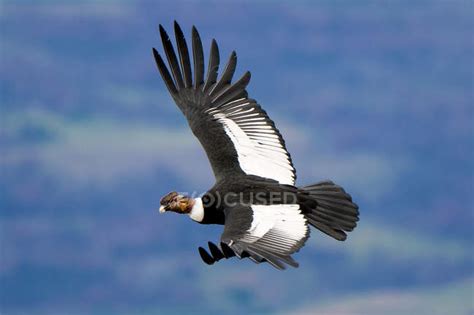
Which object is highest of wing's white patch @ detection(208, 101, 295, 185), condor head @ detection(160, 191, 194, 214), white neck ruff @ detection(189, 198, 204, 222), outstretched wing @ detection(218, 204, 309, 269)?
wing's white patch @ detection(208, 101, 295, 185)

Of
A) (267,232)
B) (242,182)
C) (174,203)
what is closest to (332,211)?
(242,182)

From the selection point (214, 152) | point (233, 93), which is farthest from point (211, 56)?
point (214, 152)

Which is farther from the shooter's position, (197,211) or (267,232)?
(197,211)

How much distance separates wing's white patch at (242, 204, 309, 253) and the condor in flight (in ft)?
0.04

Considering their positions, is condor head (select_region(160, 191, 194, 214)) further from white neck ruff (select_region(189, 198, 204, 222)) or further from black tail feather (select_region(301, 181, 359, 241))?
black tail feather (select_region(301, 181, 359, 241))

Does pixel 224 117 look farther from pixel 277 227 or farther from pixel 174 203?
pixel 277 227

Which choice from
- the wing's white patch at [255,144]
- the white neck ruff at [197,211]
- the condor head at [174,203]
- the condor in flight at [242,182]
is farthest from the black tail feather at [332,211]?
the condor head at [174,203]

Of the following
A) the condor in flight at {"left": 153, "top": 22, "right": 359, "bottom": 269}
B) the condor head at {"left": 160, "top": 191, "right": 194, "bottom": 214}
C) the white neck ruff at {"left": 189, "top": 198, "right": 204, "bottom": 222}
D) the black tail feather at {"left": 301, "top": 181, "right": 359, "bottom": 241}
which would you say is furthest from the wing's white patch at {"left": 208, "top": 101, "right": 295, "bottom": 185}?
the condor head at {"left": 160, "top": 191, "right": 194, "bottom": 214}

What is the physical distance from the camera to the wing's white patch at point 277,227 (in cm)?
1145

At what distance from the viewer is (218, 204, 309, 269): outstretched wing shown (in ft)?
36.5

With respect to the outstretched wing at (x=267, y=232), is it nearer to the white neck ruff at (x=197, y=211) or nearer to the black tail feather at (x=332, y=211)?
the black tail feather at (x=332, y=211)

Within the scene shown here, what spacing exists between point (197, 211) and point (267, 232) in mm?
1747

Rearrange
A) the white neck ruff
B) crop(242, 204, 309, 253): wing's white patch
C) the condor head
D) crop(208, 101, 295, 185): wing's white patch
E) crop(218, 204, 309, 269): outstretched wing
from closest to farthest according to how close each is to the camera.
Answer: crop(218, 204, 309, 269): outstretched wing < crop(242, 204, 309, 253): wing's white patch < the white neck ruff < crop(208, 101, 295, 185): wing's white patch < the condor head

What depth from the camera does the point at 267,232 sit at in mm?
11625
